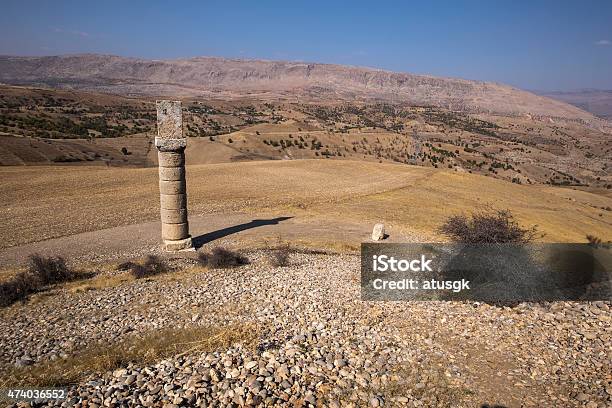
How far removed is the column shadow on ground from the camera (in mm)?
18389

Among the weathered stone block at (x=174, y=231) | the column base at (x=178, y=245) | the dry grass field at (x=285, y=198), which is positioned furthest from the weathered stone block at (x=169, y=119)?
the dry grass field at (x=285, y=198)

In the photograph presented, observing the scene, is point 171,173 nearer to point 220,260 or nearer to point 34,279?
point 220,260

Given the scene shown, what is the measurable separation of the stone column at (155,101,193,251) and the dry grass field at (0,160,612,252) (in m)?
4.69

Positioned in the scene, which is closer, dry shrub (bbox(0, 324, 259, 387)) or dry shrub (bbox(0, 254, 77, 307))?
dry shrub (bbox(0, 324, 259, 387))

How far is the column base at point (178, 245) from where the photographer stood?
17.1 meters

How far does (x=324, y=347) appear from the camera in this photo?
29.9 feet

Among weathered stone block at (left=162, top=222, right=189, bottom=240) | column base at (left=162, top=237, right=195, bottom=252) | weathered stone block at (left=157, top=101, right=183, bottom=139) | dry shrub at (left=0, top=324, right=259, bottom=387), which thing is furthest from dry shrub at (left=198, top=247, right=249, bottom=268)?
weathered stone block at (left=157, top=101, right=183, bottom=139)

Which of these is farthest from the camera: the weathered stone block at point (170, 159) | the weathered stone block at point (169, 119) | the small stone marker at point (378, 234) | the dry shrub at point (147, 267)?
the small stone marker at point (378, 234)

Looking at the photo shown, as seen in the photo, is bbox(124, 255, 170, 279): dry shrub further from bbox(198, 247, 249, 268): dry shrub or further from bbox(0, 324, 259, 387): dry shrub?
bbox(0, 324, 259, 387): dry shrub

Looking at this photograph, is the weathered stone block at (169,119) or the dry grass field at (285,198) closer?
the weathered stone block at (169,119)

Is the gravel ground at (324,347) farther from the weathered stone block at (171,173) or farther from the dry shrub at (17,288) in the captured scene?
the weathered stone block at (171,173)

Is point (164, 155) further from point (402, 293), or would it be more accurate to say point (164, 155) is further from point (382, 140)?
point (382, 140)

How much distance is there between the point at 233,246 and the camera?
690 inches

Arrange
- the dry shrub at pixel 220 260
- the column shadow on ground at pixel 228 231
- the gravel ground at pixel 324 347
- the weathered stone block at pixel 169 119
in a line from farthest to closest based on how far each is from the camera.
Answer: the column shadow on ground at pixel 228 231 < the weathered stone block at pixel 169 119 < the dry shrub at pixel 220 260 < the gravel ground at pixel 324 347
